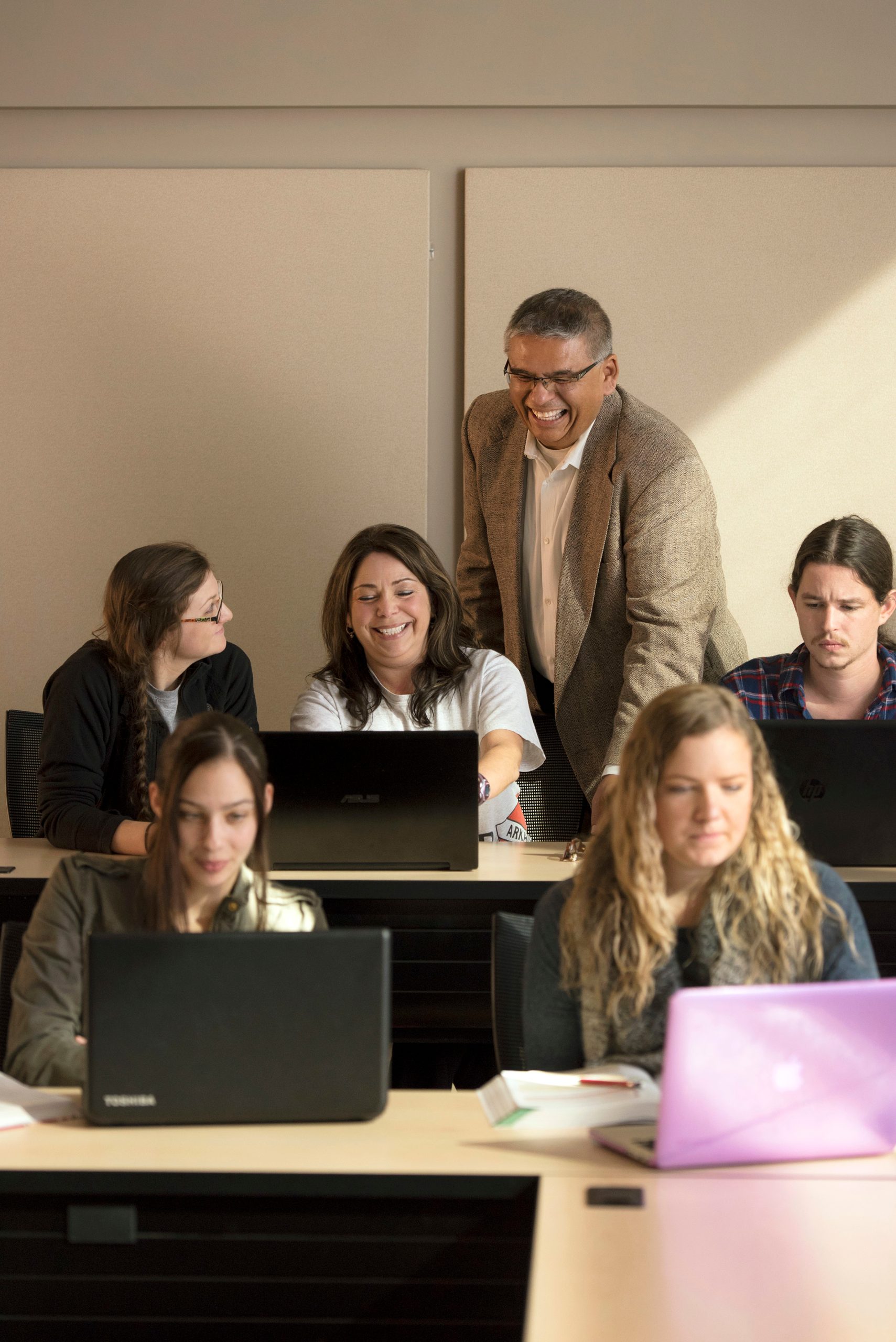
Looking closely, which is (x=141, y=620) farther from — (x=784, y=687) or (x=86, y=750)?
(x=784, y=687)

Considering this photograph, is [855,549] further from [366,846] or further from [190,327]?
[190,327]

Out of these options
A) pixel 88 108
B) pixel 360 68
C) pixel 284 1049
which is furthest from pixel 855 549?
pixel 88 108

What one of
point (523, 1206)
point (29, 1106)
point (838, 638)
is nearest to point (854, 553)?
point (838, 638)

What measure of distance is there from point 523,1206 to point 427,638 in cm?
181

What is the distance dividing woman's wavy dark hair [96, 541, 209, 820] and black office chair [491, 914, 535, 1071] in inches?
47.7

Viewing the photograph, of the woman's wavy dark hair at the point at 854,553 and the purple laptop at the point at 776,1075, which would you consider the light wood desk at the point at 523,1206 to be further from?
the woman's wavy dark hair at the point at 854,553

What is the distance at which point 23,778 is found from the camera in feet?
10.8

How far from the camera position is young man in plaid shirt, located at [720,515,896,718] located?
2.82 m

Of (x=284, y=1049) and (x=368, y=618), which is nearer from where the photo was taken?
(x=284, y=1049)

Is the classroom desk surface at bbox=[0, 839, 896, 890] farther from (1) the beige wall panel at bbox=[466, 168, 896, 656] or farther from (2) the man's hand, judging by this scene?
(1) the beige wall panel at bbox=[466, 168, 896, 656]

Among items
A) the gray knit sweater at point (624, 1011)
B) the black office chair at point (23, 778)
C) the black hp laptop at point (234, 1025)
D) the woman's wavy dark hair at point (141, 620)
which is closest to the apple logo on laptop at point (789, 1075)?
the gray knit sweater at point (624, 1011)

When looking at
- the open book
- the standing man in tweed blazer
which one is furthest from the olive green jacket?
the standing man in tweed blazer

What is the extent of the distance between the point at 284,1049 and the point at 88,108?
3616mm

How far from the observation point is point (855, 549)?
9.32ft
